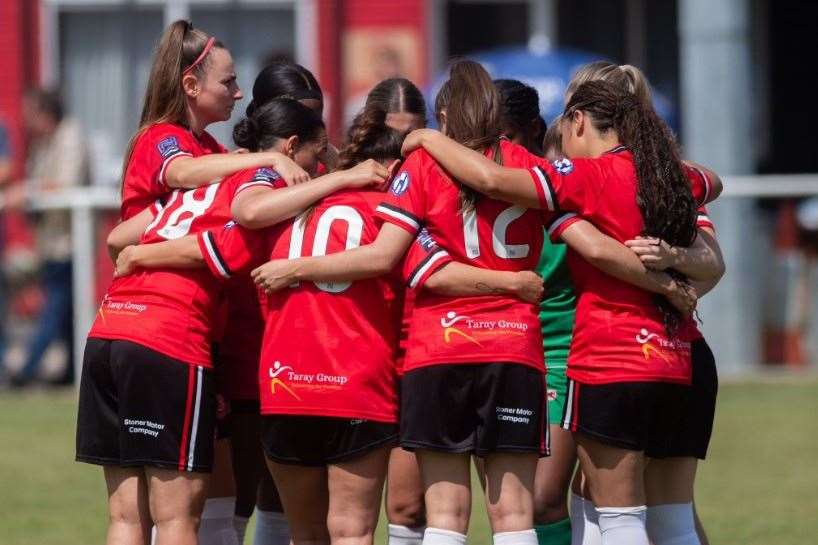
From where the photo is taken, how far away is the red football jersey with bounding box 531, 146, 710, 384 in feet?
16.0

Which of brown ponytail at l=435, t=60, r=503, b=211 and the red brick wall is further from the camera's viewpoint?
the red brick wall

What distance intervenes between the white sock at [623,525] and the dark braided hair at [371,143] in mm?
1340

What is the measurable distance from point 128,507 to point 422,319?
1.14 m

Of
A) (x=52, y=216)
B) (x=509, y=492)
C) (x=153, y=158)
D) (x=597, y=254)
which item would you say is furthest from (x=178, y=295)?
(x=52, y=216)

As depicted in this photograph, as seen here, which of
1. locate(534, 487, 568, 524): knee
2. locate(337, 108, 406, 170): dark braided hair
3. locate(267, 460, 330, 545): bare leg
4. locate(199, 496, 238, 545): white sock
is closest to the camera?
locate(267, 460, 330, 545): bare leg

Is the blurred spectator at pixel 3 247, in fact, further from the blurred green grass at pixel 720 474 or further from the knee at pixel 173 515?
the knee at pixel 173 515

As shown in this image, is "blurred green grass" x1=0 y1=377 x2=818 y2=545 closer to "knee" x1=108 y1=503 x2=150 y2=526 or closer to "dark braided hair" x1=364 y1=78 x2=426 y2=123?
"knee" x1=108 y1=503 x2=150 y2=526

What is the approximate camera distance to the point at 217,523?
18.1 ft

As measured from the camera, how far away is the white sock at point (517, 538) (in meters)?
4.84

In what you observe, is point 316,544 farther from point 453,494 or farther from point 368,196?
point 368,196

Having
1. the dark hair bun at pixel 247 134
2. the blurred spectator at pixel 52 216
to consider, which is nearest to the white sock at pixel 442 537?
the dark hair bun at pixel 247 134

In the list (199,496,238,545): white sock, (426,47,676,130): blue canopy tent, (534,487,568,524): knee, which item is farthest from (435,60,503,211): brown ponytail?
(426,47,676,130): blue canopy tent

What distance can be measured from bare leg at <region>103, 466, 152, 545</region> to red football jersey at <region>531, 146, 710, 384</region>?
1.43 metres

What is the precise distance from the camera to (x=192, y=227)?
5.17 m
